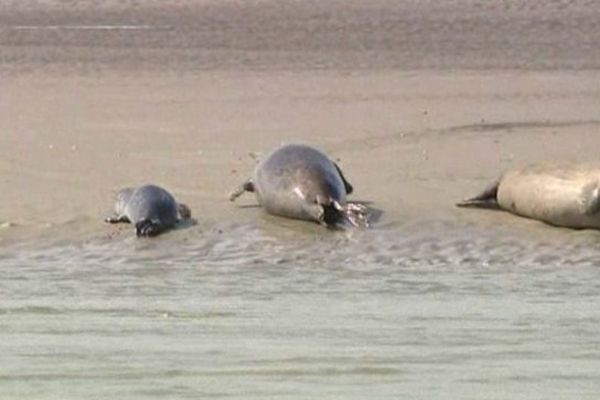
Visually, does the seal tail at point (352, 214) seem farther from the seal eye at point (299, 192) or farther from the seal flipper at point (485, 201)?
the seal flipper at point (485, 201)

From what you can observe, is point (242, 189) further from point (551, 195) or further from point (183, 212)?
point (551, 195)

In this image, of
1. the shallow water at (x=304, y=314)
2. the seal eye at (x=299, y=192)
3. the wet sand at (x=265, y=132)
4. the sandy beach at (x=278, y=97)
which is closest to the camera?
the shallow water at (x=304, y=314)

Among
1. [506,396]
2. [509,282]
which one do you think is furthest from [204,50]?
[506,396]

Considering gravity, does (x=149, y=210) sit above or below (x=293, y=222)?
above

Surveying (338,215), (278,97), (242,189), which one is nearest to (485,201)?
(338,215)

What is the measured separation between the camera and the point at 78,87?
51.9 ft

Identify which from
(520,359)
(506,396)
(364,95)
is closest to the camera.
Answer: (506,396)

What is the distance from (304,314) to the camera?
7.95 metres

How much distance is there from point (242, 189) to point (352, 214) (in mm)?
802

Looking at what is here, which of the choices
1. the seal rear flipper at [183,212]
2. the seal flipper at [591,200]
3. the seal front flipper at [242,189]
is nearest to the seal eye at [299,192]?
the seal front flipper at [242,189]

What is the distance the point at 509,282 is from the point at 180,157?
3.66m

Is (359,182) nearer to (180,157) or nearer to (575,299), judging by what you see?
(180,157)

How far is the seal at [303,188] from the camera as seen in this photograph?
10.3 meters

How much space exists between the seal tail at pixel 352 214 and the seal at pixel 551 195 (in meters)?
0.69
